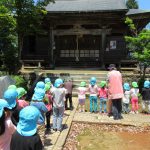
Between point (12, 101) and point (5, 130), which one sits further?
point (12, 101)

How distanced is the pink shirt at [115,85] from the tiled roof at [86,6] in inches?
395

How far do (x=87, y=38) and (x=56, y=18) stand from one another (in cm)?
300

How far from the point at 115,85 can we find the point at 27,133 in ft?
21.8

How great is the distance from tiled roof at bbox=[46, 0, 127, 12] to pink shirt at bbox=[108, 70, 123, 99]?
32.9 ft

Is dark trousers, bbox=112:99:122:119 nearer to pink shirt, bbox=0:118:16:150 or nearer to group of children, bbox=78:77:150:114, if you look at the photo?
group of children, bbox=78:77:150:114

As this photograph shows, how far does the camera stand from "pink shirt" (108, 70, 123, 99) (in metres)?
10.2

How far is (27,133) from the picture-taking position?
3.94m

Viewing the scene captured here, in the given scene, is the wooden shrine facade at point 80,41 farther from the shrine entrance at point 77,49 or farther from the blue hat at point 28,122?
the blue hat at point 28,122

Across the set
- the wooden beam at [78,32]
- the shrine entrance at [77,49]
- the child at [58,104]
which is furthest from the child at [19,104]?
the shrine entrance at [77,49]

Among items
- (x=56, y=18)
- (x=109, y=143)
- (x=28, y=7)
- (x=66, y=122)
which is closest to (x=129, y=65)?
(x=56, y=18)

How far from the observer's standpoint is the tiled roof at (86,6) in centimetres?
2045

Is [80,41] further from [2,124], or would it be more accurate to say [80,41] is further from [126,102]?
[2,124]

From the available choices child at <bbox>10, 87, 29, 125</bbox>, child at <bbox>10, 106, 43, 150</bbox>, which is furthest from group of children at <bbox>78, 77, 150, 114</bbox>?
child at <bbox>10, 106, 43, 150</bbox>

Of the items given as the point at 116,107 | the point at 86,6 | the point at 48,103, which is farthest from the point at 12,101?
the point at 86,6
